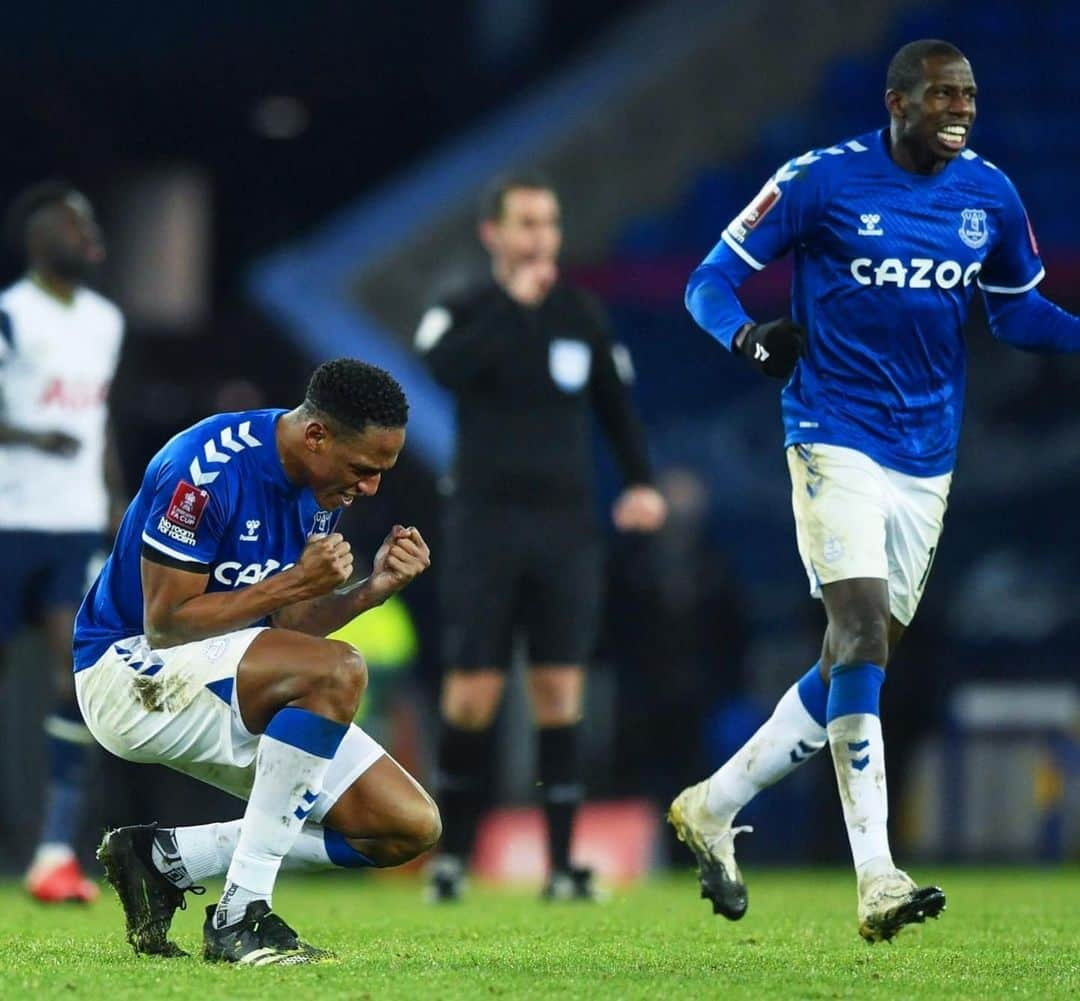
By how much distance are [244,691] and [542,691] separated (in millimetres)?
2901

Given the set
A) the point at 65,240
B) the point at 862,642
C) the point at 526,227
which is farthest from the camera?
the point at 65,240

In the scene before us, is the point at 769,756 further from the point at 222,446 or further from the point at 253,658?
the point at 222,446

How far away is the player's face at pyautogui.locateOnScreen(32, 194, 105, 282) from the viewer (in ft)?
27.6

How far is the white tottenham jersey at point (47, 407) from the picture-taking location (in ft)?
27.5

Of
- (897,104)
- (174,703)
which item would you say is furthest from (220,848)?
(897,104)

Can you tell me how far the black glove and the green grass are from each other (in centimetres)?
143

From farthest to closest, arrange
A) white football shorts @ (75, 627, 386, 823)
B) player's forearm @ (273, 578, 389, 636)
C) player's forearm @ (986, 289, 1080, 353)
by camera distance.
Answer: player's forearm @ (986, 289, 1080, 353), player's forearm @ (273, 578, 389, 636), white football shorts @ (75, 627, 386, 823)

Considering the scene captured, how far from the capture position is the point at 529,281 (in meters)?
8.12

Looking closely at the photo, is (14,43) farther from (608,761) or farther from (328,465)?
(328,465)

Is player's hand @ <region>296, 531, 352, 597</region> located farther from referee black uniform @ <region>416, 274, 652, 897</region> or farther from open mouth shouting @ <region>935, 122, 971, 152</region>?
referee black uniform @ <region>416, 274, 652, 897</region>

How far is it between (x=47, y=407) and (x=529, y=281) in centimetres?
179

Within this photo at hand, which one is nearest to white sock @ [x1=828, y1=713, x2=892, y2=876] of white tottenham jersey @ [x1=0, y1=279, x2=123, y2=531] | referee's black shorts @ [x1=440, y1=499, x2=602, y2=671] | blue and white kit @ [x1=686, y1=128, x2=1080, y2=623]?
blue and white kit @ [x1=686, y1=128, x2=1080, y2=623]

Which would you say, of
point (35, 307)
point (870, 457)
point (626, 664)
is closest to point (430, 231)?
point (626, 664)

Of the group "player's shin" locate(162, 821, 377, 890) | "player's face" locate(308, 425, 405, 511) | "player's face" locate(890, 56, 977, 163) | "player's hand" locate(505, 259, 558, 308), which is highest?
"player's face" locate(890, 56, 977, 163)
